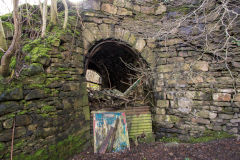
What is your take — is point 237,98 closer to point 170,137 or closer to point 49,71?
point 170,137

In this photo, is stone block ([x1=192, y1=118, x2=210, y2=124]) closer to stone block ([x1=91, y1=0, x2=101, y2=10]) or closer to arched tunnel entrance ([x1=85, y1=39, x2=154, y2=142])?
arched tunnel entrance ([x1=85, y1=39, x2=154, y2=142])

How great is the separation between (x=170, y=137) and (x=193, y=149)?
79 cm

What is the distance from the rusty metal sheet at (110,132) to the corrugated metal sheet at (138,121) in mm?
361

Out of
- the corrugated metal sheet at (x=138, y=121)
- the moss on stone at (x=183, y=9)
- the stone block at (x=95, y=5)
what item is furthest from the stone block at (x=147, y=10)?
the corrugated metal sheet at (x=138, y=121)

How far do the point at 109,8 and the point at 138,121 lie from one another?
3.19 m

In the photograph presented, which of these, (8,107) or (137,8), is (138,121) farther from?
(137,8)

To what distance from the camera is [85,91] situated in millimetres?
3406

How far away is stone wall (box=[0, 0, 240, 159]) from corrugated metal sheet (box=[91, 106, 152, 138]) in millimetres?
235

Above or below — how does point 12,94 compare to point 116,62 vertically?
below

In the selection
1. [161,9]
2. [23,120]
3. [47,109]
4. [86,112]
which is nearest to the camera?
[23,120]

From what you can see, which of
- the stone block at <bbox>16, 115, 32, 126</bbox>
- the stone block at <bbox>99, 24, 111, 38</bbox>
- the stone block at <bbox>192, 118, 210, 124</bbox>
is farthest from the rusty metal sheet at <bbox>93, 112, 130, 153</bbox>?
the stone block at <bbox>99, 24, 111, 38</bbox>

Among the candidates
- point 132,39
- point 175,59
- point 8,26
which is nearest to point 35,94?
point 8,26

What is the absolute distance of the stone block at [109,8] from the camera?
12.3 feet

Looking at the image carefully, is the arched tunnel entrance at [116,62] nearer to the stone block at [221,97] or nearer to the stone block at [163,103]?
the stone block at [163,103]
